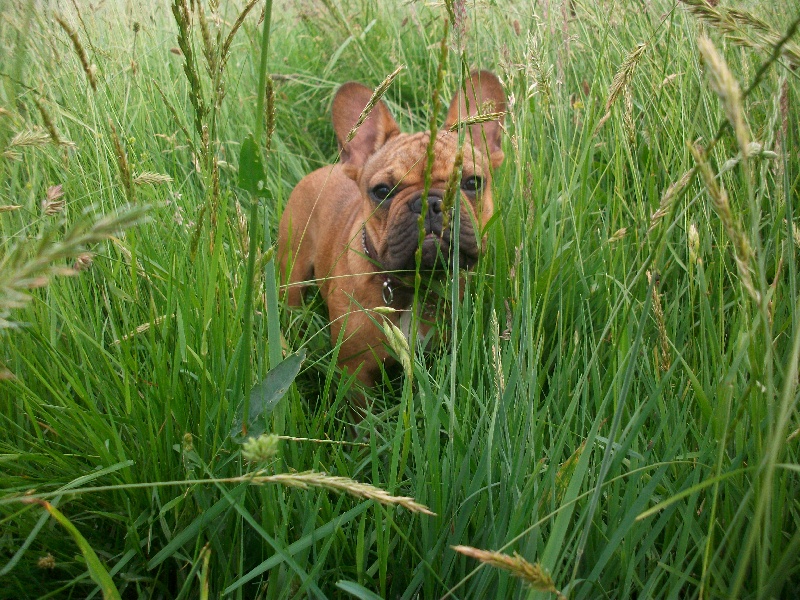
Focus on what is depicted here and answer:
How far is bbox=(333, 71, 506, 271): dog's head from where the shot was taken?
247 centimetres

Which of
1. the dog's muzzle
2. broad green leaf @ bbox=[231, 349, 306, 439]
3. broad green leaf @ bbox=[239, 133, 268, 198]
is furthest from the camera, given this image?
the dog's muzzle

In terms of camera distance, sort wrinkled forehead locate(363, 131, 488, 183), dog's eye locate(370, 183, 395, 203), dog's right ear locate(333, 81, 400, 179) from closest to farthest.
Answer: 1. wrinkled forehead locate(363, 131, 488, 183)
2. dog's eye locate(370, 183, 395, 203)
3. dog's right ear locate(333, 81, 400, 179)

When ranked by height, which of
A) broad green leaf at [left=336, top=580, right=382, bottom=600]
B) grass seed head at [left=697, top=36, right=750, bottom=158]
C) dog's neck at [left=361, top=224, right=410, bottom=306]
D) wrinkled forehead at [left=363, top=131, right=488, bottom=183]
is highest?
grass seed head at [left=697, top=36, right=750, bottom=158]

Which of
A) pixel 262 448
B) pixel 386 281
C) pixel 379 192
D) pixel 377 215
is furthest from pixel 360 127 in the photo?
pixel 262 448

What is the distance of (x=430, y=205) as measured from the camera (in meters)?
2.70

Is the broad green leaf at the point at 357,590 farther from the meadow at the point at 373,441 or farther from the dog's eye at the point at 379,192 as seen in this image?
the dog's eye at the point at 379,192

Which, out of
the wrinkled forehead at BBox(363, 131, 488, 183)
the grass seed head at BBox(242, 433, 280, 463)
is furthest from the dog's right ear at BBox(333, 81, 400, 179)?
the grass seed head at BBox(242, 433, 280, 463)

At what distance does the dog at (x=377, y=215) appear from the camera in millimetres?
2461

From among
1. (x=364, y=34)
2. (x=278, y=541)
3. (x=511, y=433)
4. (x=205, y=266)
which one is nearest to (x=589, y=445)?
(x=511, y=433)

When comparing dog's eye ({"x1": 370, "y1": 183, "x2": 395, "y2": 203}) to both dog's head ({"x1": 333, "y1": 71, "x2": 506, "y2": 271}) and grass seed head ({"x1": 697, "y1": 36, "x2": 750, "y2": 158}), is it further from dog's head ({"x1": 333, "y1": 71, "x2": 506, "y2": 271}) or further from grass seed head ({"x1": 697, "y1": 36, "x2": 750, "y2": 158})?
grass seed head ({"x1": 697, "y1": 36, "x2": 750, "y2": 158})

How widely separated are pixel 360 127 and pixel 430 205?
757mm

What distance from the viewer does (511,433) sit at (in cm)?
132

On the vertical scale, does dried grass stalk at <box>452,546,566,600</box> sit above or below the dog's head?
below

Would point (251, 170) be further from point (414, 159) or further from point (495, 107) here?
point (495, 107)
